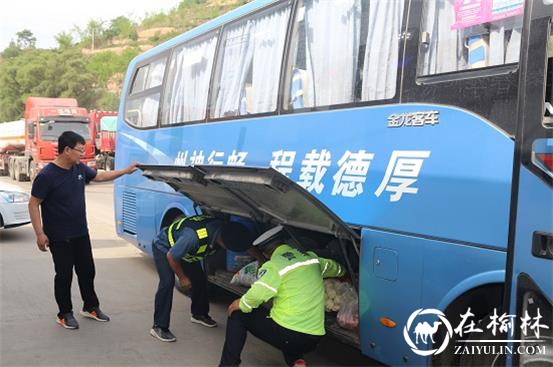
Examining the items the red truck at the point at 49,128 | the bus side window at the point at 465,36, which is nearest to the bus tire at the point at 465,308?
the bus side window at the point at 465,36

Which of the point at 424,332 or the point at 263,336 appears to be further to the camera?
the point at 263,336

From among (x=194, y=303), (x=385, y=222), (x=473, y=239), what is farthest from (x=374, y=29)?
(x=194, y=303)

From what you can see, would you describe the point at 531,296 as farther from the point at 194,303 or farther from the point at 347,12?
the point at 194,303

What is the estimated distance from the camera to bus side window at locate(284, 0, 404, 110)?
3.53 metres

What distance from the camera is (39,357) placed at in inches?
169

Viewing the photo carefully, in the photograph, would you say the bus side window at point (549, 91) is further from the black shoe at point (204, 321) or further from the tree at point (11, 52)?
the tree at point (11, 52)

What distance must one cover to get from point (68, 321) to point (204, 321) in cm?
126

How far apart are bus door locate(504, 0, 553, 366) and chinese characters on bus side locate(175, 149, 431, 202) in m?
0.62

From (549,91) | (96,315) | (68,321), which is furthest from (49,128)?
(549,91)

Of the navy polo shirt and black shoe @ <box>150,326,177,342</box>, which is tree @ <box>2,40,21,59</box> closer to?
the navy polo shirt

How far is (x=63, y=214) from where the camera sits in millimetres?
4953

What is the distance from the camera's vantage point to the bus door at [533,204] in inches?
101

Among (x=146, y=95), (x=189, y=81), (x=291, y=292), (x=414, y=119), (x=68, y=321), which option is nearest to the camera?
(x=414, y=119)

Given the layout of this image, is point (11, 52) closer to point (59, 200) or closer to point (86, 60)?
point (86, 60)
